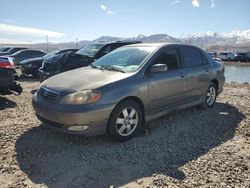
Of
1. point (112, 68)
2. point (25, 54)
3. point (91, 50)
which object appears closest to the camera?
point (112, 68)

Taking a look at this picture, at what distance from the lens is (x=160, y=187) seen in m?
3.63

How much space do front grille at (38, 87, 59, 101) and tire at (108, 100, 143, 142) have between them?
960 mm

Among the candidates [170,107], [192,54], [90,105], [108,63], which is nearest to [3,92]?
[108,63]

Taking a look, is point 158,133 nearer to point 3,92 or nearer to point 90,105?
point 90,105

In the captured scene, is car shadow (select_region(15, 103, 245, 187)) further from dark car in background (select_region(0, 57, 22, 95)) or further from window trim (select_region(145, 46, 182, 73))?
dark car in background (select_region(0, 57, 22, 95))

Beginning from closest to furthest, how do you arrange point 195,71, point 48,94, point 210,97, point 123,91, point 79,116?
point 79,116
point 123,91
point 48,94
point 195,71
point 210,97

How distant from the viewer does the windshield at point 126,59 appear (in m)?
5.41

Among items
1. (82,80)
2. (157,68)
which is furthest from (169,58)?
(82,80)

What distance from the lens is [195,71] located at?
645 centimetres

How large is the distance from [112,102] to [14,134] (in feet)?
6.52

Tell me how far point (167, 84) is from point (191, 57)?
1.32 m

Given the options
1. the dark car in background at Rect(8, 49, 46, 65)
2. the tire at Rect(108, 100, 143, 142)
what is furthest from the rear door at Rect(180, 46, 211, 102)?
the dark car in background at Rect(8, 49, 46, 65)

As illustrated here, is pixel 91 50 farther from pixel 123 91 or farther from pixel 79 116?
pixel 79 116

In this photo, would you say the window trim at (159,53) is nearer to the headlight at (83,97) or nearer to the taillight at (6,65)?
the headlight at (83,97)
